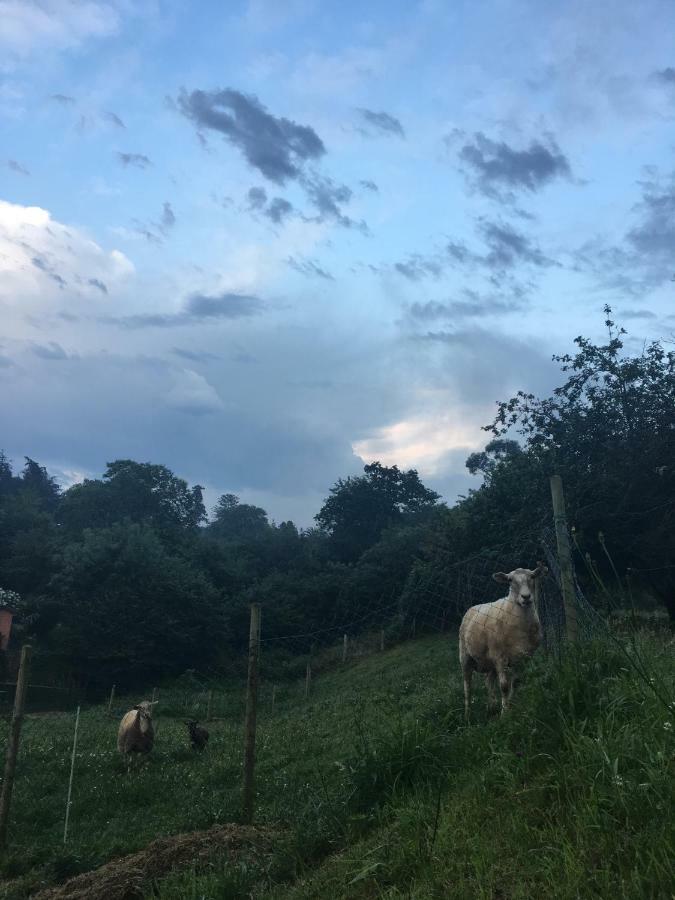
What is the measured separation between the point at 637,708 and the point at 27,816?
9.82 metres

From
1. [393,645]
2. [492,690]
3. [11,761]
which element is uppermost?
[492,690]

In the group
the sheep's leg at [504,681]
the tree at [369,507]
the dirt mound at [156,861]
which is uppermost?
the tree at [369,507]

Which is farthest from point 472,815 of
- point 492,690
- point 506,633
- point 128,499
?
point 128,499

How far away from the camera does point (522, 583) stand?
9891 mm

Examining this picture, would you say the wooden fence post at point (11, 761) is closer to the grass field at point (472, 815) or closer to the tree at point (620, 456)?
the grass field at point (472, 815)

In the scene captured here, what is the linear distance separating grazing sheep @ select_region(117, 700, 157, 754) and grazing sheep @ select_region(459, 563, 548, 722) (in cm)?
855

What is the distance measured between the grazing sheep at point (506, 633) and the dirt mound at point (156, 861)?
12.2 feet

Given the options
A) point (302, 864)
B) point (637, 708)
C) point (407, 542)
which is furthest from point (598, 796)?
point (407, 542)

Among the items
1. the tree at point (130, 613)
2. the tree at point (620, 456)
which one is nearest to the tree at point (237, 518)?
the tree at point (130, 613)

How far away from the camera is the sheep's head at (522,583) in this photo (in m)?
9.67

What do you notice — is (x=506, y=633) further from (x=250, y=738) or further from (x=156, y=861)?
(x=156, y=861)

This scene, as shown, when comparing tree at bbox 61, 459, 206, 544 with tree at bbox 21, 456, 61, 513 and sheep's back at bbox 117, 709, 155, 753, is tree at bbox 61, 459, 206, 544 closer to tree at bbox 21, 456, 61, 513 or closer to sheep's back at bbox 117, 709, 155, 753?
tree at bbox 21, 456, 61, 513

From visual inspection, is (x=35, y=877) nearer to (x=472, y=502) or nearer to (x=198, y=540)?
(x=472, y=502)

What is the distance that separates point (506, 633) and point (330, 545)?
61150 millimetres
